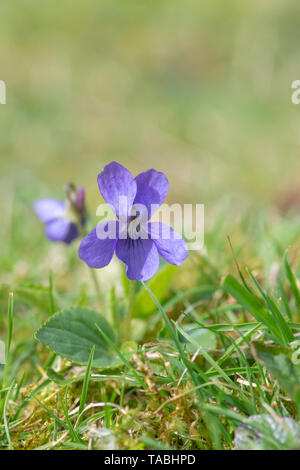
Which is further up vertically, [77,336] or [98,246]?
[98,246]

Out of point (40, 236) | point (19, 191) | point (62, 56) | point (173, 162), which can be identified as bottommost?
point (40, 236)

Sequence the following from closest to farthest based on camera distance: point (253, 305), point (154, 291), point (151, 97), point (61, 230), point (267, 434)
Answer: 1. point (267, 434)
2. point (253, 305)
3. point (154, 291)
4. point (61, 230)
5. point (151, 97)

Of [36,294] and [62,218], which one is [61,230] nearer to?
[62,218]

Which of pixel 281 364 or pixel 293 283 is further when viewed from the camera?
pixel 293 283

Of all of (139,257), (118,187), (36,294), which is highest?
(118,187)

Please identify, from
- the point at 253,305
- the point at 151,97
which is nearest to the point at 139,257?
the point at 253,305

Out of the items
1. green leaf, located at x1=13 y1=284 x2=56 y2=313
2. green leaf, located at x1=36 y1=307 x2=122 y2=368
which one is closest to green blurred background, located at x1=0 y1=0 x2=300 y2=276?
green leaf, located at x1=13 y1=284 x2=56 y2=313

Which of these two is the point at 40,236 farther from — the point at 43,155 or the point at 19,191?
the point at 43,155

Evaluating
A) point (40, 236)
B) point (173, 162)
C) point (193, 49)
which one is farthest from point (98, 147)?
point (193, 49)
